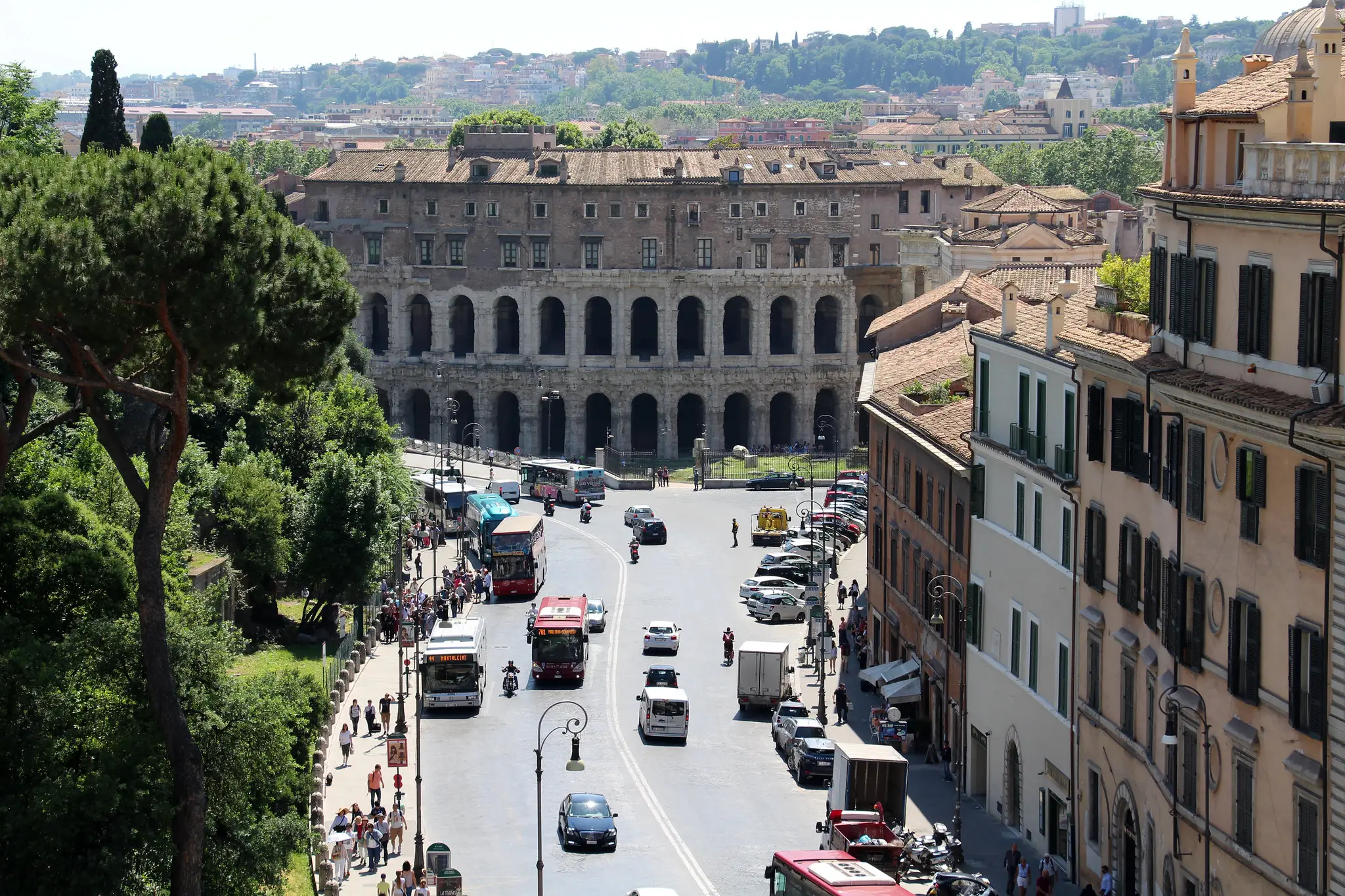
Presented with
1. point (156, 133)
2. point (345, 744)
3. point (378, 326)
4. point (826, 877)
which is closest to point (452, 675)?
point (345, 744)

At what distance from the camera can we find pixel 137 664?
4203 centimetres

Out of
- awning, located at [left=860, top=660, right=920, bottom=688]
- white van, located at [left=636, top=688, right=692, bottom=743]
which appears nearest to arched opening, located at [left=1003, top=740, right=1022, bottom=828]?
awning, located at [left=860, top=660, right=920, bottom=688]

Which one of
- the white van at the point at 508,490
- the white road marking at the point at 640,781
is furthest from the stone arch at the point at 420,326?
the white road marking at the point at 640,781

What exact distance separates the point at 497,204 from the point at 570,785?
77.1 metres

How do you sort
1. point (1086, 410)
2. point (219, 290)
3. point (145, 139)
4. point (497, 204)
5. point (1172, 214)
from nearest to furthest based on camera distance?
1. point (1172, 214)
2. point (219, 290)
3. point (1086, 410)
4. point (145, 139)
5. point (497, 204)

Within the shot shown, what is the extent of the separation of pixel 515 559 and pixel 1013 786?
31976mm

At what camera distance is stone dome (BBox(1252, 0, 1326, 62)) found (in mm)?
48531

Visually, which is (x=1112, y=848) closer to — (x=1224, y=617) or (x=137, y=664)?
(x=1224, y=617)

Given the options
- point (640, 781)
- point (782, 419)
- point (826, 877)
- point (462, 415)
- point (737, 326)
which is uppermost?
point (737, 326)

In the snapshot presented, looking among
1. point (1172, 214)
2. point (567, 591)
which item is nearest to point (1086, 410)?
point (1172, 214)

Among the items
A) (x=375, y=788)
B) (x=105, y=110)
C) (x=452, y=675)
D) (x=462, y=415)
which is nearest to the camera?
(x=375, y=788)

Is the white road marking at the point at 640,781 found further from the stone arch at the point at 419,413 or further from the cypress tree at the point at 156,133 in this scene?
the stone arch at the point at 419,413

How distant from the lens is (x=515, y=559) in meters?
79.4

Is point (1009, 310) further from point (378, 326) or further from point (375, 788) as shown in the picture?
point (378, 326)
